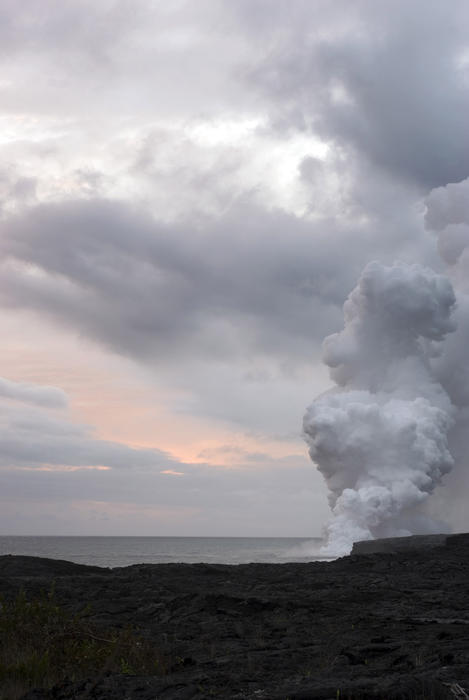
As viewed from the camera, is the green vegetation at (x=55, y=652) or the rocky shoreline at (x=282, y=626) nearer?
the rocky shoreline at (x=282, y=626)

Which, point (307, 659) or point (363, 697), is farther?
point (307, 659)

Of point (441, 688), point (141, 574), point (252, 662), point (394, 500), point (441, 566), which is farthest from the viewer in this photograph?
point (394, 500)

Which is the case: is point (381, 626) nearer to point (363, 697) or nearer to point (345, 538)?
point (363, 697)

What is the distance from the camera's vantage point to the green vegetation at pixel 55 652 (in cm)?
1250

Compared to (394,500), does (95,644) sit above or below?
below

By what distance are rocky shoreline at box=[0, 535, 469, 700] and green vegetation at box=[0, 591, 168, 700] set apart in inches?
22.7

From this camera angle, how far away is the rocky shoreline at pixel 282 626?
36.6 ft

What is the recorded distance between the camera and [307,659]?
1461 centimetres

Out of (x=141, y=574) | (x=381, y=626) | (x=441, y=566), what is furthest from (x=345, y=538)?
(x=381, y=626)

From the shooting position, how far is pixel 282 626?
19.8 m

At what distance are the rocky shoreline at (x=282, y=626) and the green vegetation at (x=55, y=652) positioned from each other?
58cm

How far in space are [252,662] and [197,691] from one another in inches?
121

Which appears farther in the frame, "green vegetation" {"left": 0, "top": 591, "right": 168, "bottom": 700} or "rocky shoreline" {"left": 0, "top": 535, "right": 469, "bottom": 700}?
"green vegetation" {"left": 0, "top": 591, "right": 168, "bottom": 700}

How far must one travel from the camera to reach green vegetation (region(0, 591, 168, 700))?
492 inches
